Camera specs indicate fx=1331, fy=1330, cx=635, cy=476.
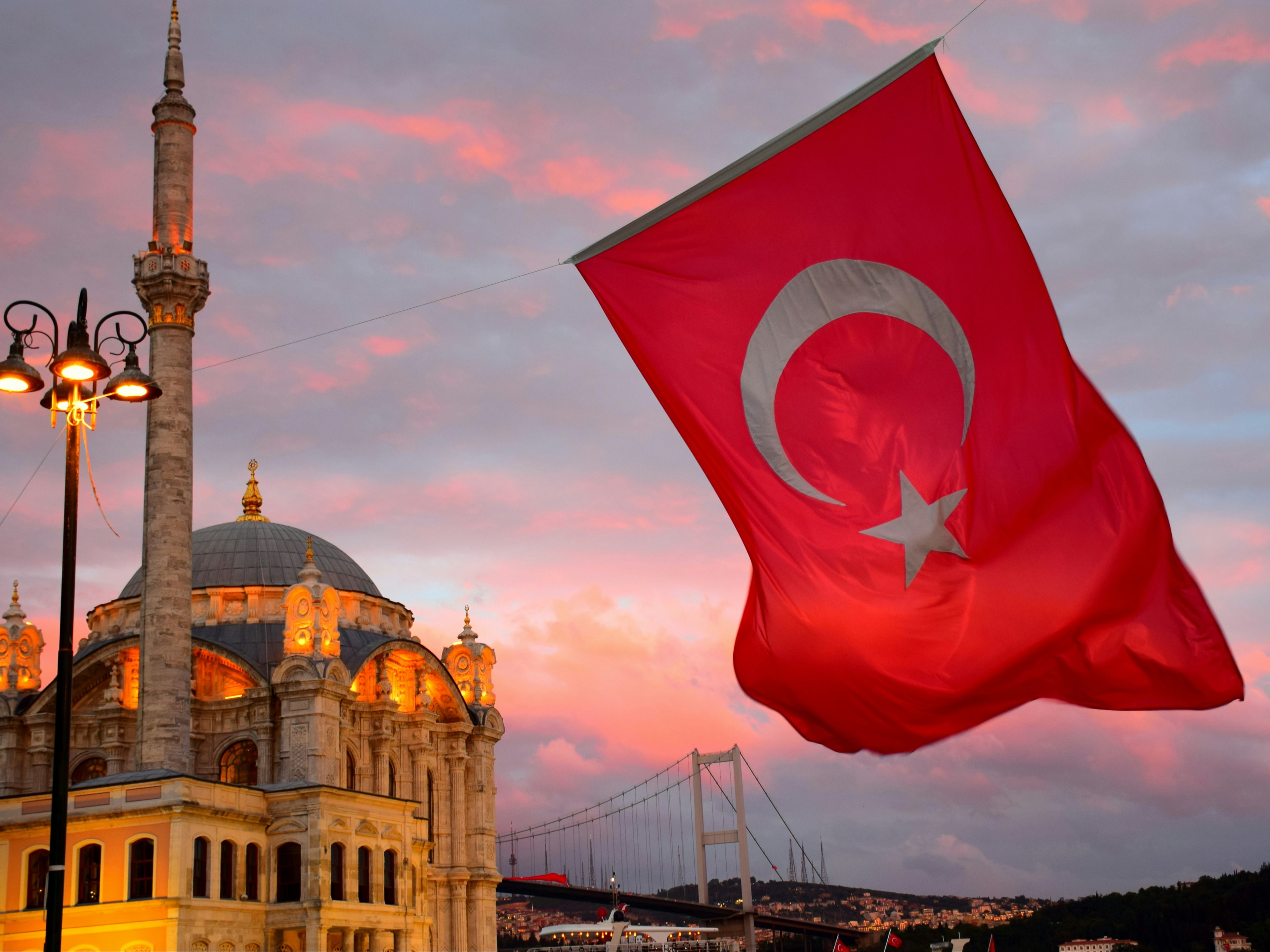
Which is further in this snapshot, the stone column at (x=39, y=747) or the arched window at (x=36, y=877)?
the stone column at (x=39, y=747)

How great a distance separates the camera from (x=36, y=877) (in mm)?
37844

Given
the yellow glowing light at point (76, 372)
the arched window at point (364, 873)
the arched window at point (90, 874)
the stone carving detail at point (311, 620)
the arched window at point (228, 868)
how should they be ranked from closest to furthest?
the yellow glowing light at point (76, 372), the arched window at point (90, 874), the arched window at point (228, 868), the arched window at point (364, 873), the stone carving detail at point (311, 620)

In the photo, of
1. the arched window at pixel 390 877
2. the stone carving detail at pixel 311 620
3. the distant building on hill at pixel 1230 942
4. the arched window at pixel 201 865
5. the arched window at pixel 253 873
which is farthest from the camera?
the distant building on hill at pixel 1230 942

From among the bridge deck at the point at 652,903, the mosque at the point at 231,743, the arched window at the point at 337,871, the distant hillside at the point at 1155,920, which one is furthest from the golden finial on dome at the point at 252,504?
the distant hillside at the point at 1155,920

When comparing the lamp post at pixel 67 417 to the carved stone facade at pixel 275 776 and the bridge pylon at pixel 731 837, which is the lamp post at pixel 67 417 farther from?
the bridge pylon at pixel 731 837

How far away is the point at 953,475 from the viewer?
29.2 feet

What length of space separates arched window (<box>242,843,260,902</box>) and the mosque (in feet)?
0.22

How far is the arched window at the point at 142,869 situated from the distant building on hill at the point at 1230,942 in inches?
3128

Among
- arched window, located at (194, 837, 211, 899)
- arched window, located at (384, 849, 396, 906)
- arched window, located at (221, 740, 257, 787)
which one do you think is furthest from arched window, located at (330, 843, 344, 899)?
arched window, located at (221, 740, 257, 787)

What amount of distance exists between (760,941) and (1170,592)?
13613cm

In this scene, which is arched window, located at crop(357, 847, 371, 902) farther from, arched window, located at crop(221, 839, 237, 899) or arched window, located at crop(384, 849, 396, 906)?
arched window, located at crop(221, 839, 237, 899)

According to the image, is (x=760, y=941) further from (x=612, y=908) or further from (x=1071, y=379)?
(x=1071, y=379)

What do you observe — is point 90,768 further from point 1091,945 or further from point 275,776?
point 1091,945

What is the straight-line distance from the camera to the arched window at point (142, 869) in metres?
35.4
